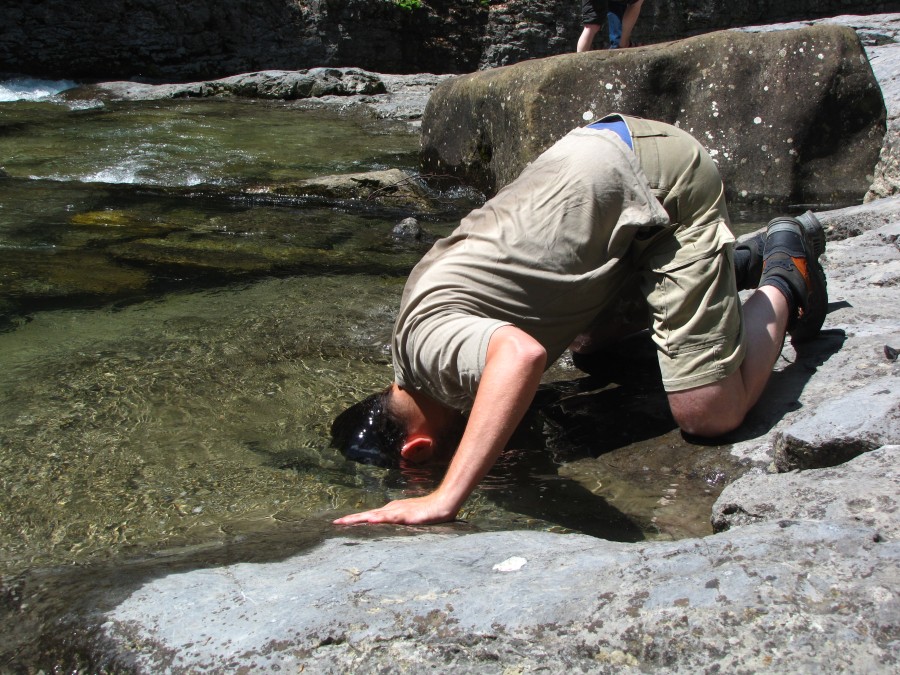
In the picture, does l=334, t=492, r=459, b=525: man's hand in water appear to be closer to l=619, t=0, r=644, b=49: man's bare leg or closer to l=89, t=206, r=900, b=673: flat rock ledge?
l=89, t=206, r=900, b=673: flat rock ledge

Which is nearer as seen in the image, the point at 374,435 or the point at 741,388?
the point at 741,388

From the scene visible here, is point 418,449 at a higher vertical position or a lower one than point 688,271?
lower

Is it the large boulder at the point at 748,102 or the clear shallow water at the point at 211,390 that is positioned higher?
the large boulder at the point at 748,102

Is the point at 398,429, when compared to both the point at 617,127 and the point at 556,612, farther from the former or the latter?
the point at 556,612

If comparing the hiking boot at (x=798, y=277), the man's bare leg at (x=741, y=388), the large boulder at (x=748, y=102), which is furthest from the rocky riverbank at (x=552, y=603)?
the large boulder at (x=748, y=102)

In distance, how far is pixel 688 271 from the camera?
265cm

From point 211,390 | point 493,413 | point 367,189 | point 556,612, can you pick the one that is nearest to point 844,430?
point 493,413

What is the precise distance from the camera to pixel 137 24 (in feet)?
48.8

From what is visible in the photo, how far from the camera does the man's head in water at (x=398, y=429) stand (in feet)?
8.96

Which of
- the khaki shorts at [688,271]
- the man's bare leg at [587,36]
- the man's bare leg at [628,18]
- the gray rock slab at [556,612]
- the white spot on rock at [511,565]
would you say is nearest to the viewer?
the gray rock slab at [556,612]

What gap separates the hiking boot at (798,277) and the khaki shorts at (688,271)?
0.33 m

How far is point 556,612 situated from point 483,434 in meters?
0.74

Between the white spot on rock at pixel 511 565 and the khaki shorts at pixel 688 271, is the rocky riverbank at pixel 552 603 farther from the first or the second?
the khaki shorts at pixel 688 271

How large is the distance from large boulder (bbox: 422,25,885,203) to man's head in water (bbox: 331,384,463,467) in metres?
3.41
